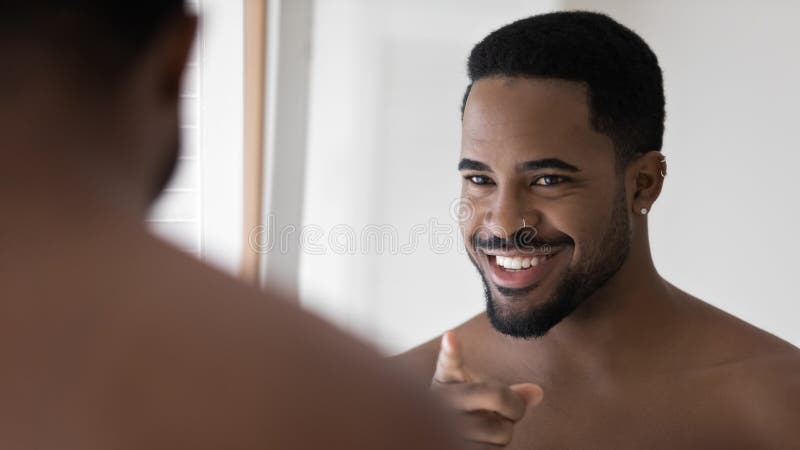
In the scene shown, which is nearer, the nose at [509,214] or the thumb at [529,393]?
the thumb at [529,393]

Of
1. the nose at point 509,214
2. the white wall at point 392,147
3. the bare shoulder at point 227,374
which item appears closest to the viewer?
the bare shoulder at point 227,374

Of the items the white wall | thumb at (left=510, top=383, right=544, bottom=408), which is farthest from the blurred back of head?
the white wall

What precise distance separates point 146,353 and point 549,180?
722mm

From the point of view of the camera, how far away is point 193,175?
78.4 inches

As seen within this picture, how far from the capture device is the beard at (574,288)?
913mm

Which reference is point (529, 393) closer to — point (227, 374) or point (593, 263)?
point (593, 263)

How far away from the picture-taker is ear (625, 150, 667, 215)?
917 mm

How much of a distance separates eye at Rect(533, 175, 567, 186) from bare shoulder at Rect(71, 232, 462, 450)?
0.70 meters

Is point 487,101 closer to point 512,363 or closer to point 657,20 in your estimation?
point 512,363

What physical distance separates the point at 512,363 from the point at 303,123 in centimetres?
111

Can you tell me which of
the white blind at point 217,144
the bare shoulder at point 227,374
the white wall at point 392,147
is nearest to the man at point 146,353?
the bare shoulder at point 227,374

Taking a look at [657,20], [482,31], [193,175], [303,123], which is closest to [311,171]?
[303,123]

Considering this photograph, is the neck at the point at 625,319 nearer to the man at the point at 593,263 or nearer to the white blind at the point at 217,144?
the man at the point at 593,263

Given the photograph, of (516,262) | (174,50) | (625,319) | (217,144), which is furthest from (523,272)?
(217,144)
